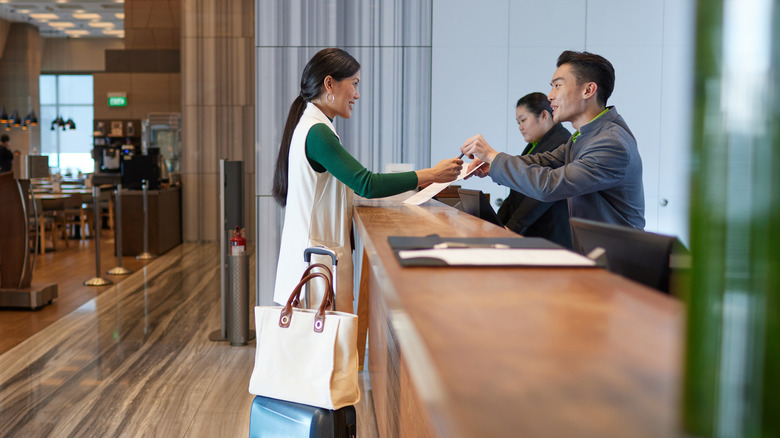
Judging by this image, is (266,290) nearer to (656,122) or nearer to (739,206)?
(656,122)

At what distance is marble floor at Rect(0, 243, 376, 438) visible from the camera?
11.1 feet

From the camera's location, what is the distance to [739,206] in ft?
1.10

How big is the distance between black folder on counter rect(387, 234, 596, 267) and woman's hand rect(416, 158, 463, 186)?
1027 millimetres

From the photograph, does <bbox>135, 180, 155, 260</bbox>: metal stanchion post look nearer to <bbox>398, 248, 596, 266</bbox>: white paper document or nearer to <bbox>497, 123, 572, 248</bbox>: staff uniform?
<bbox>497, 123, 572, 248</bbox>: staff uniform

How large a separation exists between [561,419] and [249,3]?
12.0 m

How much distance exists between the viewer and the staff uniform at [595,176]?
256cm

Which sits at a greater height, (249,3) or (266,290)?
(249,3)

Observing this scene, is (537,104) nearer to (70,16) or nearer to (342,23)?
(342,23)

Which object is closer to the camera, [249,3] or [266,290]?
[266,290]

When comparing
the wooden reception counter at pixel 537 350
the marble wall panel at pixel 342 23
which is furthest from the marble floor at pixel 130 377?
the wooden reception counter at pixel 537 350

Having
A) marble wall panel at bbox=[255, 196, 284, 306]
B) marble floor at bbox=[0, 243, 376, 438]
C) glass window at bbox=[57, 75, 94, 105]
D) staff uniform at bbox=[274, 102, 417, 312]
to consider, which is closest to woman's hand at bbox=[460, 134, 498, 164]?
staff uniform at bbox=[274, 102, 417, 312]

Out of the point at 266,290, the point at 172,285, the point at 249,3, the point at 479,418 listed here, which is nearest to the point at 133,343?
the point at 266,290

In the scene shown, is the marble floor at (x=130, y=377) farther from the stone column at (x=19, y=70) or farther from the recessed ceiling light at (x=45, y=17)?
the stone column at (x=19, y=70)

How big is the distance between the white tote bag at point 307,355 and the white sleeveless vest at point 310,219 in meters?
0.47
